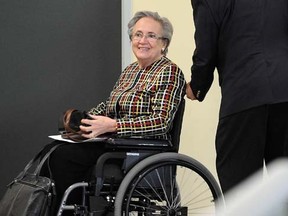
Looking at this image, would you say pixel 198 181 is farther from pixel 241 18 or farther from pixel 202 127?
pixel 241 18

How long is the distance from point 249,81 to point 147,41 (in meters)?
1.00

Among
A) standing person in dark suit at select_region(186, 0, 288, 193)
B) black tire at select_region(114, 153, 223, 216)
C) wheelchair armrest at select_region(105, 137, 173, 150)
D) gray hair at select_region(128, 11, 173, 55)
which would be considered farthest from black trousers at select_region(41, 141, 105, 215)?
standing person in dark suit at select_region(186, 0, 288, 193)

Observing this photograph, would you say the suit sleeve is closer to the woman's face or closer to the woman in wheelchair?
the woman in wheelchair

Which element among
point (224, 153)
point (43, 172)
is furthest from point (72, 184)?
point (224, 153)

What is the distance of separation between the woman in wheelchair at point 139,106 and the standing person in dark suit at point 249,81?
23.3 inches

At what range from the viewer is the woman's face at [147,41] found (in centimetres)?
244

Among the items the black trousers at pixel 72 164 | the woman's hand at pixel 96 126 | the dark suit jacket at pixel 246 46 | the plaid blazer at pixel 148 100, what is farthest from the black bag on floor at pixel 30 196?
the dark suit jacket at pixel 246 46

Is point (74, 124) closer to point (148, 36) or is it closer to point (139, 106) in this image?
point (139, 106)

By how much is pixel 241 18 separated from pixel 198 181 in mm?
1366

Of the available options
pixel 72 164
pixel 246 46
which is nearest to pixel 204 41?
pixel 246 46

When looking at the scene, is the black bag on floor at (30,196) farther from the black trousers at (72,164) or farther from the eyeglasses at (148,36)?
the eyeglasses at (148,36)

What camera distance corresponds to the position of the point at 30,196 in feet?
6.44

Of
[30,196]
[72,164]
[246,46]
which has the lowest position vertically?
[30,196]

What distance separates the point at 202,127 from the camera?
Answer: 128 inches
